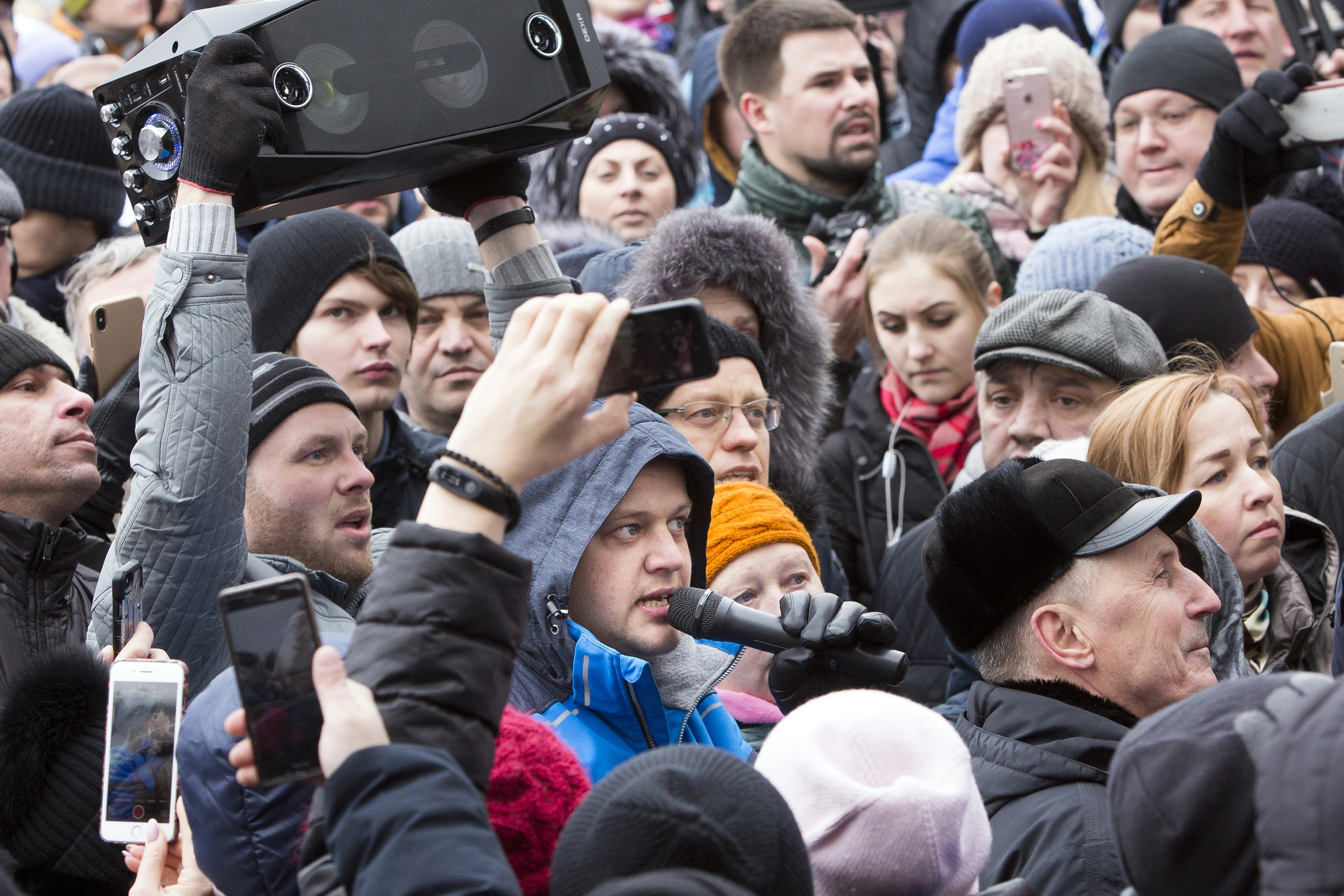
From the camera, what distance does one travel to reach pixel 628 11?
28.7 ft

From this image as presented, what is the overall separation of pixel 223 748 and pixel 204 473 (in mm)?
806

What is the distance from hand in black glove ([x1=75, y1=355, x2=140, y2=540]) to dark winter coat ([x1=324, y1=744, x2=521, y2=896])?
6.79ft

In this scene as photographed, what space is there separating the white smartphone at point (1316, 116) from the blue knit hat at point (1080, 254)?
69 cm

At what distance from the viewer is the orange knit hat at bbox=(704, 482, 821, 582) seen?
333 centimetres

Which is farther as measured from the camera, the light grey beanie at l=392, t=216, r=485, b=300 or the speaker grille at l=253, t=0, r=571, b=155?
the light grey beanie at l=392, t=216, r=485, b=300

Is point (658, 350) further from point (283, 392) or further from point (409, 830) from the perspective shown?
point (283, 392)

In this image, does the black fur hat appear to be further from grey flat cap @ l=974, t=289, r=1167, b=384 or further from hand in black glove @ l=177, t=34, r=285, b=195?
grey flat cap @ l=974, t=289, r=1167, b=384

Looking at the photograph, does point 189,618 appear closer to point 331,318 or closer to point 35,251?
point 331,318

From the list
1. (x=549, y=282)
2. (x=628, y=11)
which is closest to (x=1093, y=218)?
(x=549, y=282)

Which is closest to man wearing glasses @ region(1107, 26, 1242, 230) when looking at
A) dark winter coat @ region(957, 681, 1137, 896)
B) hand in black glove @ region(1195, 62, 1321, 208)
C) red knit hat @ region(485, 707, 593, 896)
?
hand in black glove @ region(1195, 62, 1321, 208)

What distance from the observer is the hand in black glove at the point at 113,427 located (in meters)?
3.49

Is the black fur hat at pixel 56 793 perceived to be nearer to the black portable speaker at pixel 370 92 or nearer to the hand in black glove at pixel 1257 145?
the black portable speaker at pixel 370 92

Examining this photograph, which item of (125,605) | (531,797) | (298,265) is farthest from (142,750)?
(298,265)

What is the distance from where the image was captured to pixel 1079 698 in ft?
8.98
